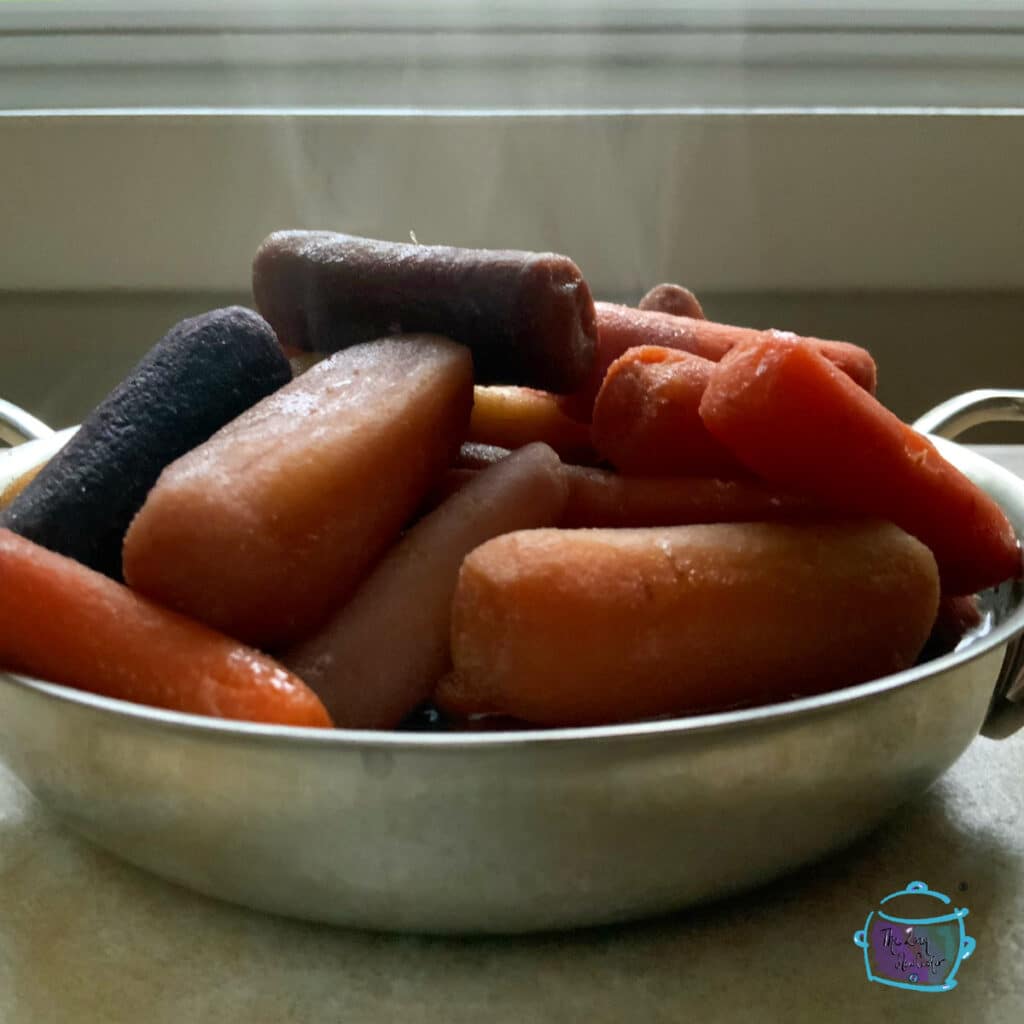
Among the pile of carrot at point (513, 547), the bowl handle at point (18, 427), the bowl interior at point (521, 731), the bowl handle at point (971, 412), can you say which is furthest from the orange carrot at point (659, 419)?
the bowl handle at point (18, 427)

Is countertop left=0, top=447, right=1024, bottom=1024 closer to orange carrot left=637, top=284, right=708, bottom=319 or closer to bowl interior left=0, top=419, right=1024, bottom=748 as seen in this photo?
bowl interior left=0, top=419, right=1024, bottom=748

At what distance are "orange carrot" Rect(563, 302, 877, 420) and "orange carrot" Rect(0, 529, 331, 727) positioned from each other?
23 cm

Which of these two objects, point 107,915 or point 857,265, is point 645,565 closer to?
point 107,915

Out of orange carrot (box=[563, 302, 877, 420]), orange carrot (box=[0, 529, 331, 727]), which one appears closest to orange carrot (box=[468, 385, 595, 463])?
orange carrot (box=[563, 302, 877, 420])

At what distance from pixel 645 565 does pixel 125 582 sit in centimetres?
19

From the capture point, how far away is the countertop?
387mm

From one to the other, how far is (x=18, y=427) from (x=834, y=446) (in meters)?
0.48

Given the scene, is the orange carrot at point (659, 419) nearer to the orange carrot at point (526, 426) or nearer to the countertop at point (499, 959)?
the orange carrot at point (526, 426)

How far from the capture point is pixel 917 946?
0.41 metres

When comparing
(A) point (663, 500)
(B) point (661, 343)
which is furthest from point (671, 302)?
(A) point (663, 500)

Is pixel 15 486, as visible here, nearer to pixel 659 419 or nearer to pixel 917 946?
pixel 659 419

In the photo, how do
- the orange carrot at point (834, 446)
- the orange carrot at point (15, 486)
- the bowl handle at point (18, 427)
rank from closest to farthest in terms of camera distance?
the orange carrot at point (834, 446), the orange carrot at point (15, 486), the bowl handle at point (18, 427)

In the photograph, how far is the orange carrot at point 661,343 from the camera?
0.57 metres

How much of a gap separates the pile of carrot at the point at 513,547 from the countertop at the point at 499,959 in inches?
3.1
